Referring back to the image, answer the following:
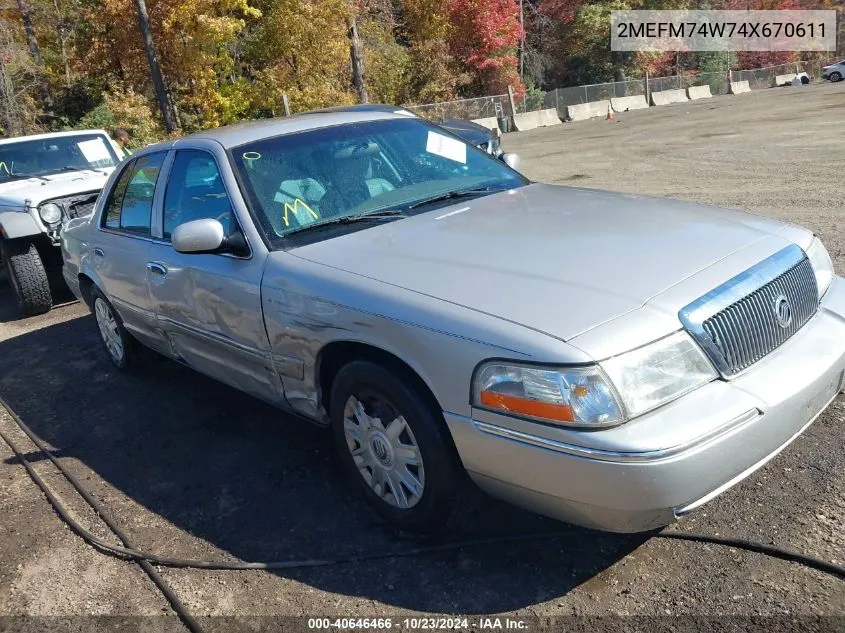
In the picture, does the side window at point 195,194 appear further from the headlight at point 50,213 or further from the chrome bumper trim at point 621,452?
the headlight at point 50,213

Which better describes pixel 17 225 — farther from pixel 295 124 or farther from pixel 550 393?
pixel 550 393

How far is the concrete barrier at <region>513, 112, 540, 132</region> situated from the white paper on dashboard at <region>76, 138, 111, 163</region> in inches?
948

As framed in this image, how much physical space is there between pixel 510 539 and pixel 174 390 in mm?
2970

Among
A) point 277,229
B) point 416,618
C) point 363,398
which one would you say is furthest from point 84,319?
point 416,618

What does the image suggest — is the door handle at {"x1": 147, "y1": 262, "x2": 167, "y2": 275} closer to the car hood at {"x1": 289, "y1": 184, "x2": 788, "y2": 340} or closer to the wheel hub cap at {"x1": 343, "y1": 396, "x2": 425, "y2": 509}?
the car hood at {"x1": 289, "y1": 184, "x2": 788, "y2": 340}

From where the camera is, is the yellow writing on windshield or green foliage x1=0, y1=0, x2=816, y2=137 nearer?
the yellow writing on windshield

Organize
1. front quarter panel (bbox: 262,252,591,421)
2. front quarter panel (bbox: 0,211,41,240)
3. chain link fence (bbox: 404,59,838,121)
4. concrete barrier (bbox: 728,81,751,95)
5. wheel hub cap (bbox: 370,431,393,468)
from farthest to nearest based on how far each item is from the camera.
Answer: concrete barrier (bbox: 728,81,751,95) < chain link fence (bbox: 404,59,838,121) < front quarter panel (bbox: 0,211,41,240) < wheel hub cap (bbox: 370,431,393,468) < front quarter panel (bbox: 262,252,591,421)

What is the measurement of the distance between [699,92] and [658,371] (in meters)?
43.9

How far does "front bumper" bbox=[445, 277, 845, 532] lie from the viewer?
2.31 m

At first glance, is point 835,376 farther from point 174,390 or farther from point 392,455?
point 174,390

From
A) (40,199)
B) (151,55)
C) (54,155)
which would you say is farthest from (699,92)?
(40,199)

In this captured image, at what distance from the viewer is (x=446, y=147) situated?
4250 millimetres

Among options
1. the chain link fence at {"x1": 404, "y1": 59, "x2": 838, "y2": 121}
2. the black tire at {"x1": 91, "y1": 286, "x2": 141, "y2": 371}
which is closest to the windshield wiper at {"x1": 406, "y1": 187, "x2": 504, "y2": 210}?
the black tire at {"x1": 91, "y1": 286, "x2": 141, "y2": 371}

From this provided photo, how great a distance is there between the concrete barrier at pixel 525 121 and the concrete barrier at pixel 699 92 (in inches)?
521
